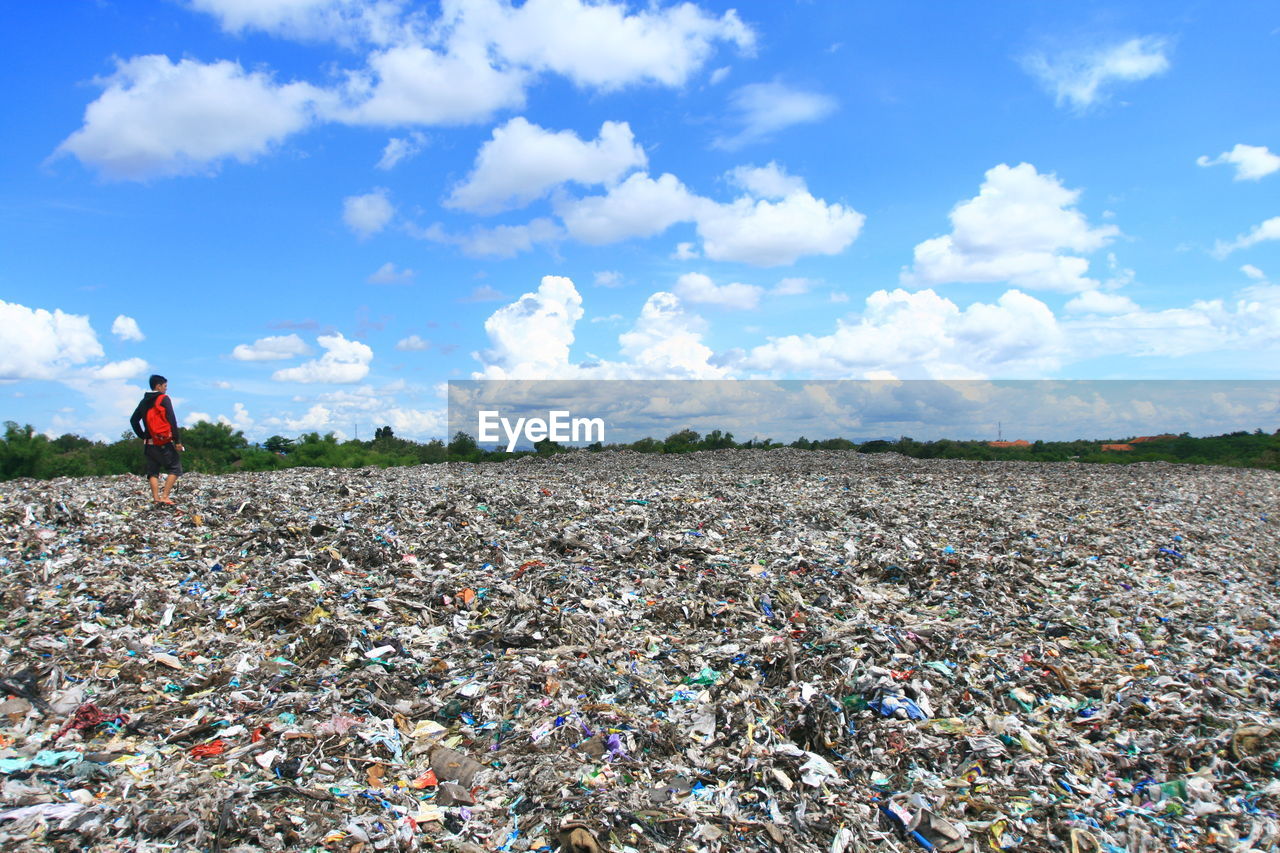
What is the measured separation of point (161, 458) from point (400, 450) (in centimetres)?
1688

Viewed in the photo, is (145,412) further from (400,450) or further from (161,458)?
(400,450)

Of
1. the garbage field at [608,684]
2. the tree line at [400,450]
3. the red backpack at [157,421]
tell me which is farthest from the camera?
the tree line at [400,450]

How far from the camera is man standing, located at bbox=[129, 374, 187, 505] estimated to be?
27.2 feet

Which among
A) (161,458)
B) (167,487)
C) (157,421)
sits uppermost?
(157,421)

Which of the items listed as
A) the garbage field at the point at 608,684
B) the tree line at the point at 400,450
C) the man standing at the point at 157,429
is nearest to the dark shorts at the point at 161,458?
the man standing at the point at 157,429

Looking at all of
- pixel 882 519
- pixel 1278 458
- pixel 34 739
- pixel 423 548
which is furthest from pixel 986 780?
pixel 1278 458

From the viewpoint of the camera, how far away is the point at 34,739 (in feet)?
11.7

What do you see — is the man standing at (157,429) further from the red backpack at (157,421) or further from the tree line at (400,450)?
the tree line at (400,450)

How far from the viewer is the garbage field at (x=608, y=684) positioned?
3.19m

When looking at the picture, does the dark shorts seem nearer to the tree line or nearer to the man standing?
the man standing

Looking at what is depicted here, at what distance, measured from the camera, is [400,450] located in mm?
25109

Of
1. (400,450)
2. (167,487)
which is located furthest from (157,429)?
(400,450)

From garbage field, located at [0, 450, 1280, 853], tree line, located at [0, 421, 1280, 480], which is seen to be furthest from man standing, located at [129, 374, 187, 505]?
tree line, located at [0, 421, 1280, 480]

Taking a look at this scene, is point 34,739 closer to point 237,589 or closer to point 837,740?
point 237,589
